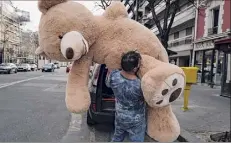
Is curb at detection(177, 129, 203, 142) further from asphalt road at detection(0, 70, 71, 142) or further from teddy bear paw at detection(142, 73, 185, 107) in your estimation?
teddy bear paw at detection(142, 73, 185, 107)

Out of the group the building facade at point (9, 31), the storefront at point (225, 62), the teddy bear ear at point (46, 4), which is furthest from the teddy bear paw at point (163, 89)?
the building facade at point (9, 31)

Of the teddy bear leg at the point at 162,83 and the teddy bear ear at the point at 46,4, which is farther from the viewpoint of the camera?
the teddy bear ear at the point at 46,4

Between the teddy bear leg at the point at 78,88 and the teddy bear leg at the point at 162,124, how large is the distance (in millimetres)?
655

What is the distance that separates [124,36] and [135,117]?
0.78m

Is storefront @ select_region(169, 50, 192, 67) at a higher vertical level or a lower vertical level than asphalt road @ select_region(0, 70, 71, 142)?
higher

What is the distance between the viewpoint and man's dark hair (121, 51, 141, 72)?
2303mm

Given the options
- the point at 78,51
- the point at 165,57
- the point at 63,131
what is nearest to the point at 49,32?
the point at 78,51

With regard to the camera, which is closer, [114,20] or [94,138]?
[114,20]

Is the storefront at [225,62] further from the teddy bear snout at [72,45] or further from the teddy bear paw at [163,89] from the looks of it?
the teddy bear snout at [72,45]

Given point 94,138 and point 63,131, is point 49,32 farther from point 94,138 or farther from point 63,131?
point 63,131

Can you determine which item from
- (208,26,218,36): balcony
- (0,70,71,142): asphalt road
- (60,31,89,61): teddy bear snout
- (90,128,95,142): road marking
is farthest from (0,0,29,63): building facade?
(60,31,89,61): teddy bear snout

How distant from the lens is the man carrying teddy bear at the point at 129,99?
2363 millimetres


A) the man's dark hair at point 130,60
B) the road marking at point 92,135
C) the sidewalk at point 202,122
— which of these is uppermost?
the man's dark hair at point 130,60

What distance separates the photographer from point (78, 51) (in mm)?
2172
